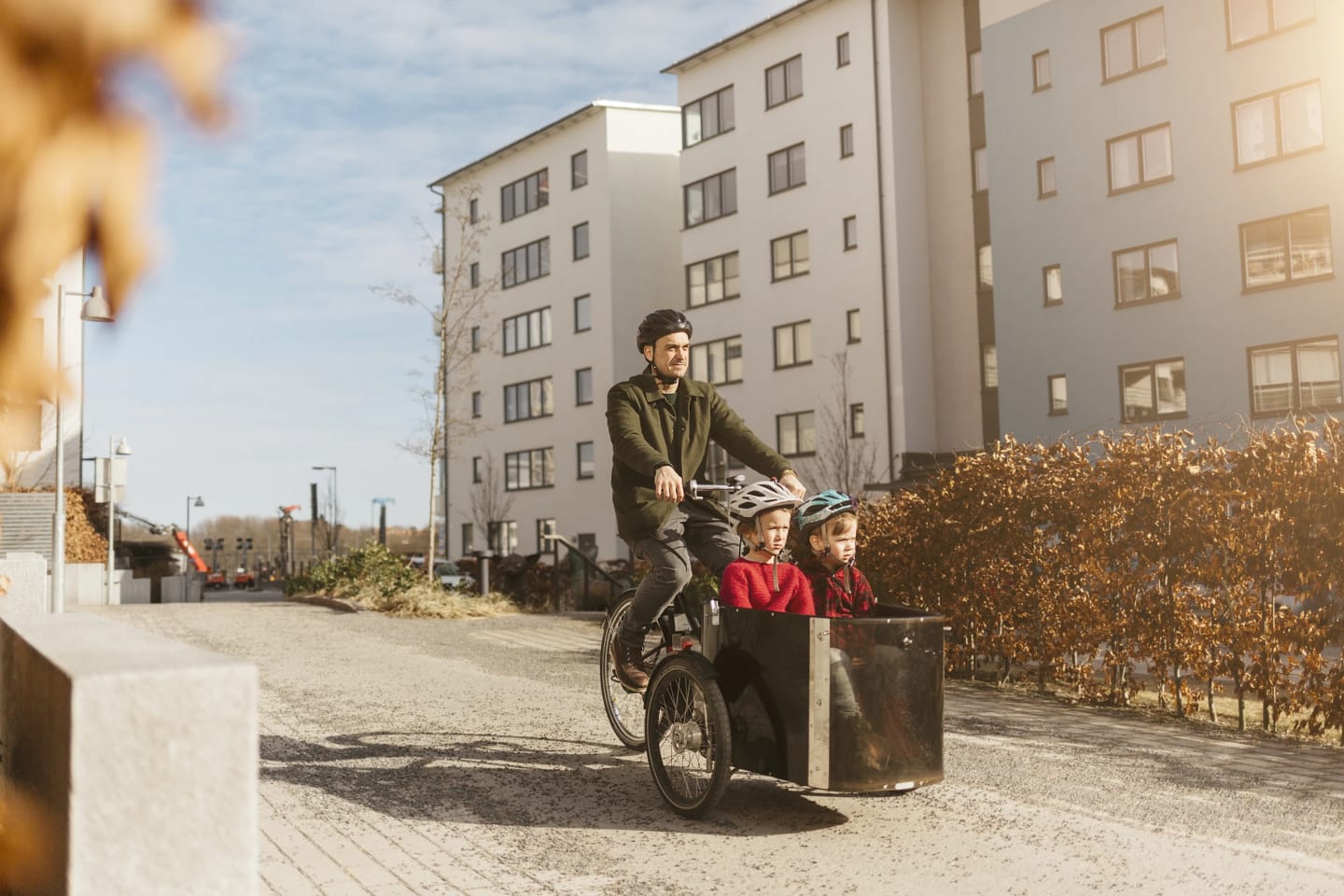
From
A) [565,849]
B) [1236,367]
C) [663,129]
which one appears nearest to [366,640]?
[565,849]

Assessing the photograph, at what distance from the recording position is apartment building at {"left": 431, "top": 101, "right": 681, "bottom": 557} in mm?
48250

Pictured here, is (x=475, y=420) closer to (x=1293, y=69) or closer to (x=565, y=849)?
(x=1293, y=69)

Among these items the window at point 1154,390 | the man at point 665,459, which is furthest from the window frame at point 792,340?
the man at point 665,459

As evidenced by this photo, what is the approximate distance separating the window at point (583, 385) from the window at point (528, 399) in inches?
60.3

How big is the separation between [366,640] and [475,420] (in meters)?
40.8

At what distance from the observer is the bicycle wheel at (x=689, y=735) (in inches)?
196

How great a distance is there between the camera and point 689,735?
5.18m

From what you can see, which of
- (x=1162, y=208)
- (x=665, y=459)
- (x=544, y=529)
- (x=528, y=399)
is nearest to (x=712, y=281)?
(x=528, y=399)

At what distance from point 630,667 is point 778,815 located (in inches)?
47.4

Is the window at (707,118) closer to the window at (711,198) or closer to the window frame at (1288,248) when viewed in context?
the window at (711,198)

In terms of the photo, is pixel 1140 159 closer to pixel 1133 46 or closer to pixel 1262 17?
pixel 1133 46

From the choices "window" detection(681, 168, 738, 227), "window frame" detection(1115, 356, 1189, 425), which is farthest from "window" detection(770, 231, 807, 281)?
"window frame" detection(1115, 356, 1189, 425)

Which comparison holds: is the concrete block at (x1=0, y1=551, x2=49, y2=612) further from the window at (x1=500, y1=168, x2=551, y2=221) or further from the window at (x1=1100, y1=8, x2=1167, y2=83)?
the window at (x1=500, y1=168, x2=551, y2=221)

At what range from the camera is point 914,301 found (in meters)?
36.9
